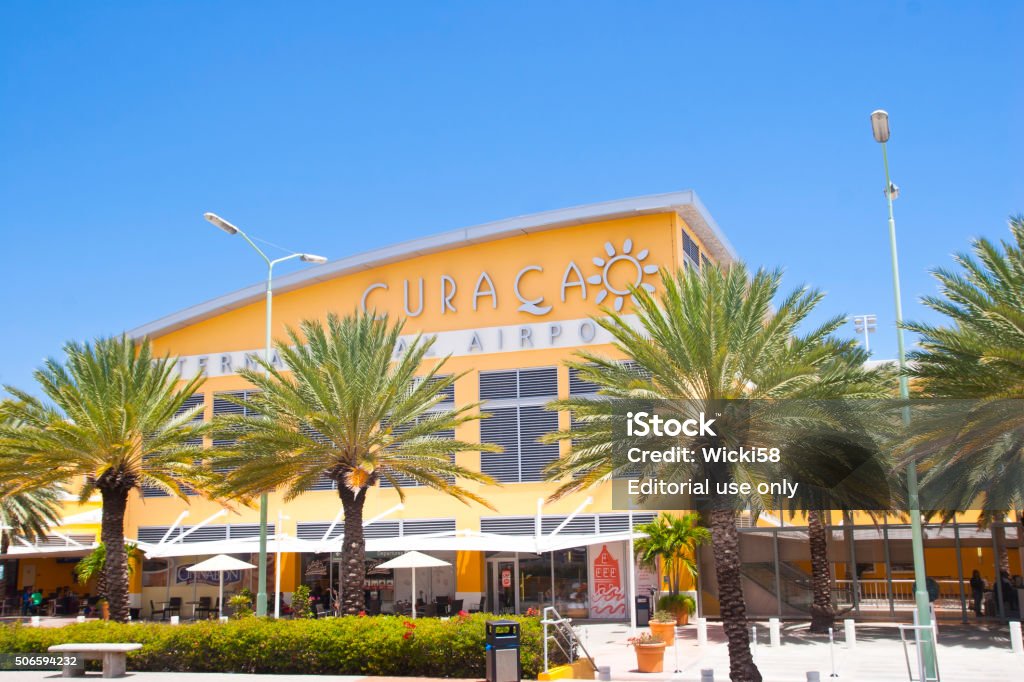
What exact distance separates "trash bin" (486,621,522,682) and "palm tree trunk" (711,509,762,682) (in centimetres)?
395

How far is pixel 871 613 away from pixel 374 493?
58.8 ft

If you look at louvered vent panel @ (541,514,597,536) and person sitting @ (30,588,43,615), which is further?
person sitting @ (30,588,43,615)

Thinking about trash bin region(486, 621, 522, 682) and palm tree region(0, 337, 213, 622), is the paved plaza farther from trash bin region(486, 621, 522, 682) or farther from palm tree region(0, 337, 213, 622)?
palm tree region(0, 337, 213, 622)

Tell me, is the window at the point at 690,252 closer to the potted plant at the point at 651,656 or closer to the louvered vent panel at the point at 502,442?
the louvered vent panel at the point at 502,442

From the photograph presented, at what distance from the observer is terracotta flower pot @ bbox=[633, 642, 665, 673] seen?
805 inches

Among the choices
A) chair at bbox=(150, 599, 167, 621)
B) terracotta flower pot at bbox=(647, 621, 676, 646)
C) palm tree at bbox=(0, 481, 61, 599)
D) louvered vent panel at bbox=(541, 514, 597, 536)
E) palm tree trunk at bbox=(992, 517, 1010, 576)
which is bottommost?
chair at bbox=(150, 599, 167, 621)

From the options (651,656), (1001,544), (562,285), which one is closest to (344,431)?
(651,656)

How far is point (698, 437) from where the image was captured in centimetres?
1950

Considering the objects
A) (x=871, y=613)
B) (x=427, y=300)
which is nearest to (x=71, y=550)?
(x=427, y=300)

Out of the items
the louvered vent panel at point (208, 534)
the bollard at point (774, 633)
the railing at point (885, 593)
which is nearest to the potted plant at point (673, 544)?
the bollard at point (774, 633)

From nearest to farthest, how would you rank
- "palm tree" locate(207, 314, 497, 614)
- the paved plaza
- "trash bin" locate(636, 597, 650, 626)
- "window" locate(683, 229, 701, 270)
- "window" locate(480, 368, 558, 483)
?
1. the paved plaza
2. "palm tree" locate(207, 314, 497, 614)
3. "trash bin" locate(636, 597, 650, 626)
4. "window" locate(480, 368, 558, 483)
5. "window" locate(683, 229, 701, 270)

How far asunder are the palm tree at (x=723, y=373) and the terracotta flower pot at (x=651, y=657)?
222 centimetres

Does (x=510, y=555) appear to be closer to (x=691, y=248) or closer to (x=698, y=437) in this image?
(x=691, y=248)

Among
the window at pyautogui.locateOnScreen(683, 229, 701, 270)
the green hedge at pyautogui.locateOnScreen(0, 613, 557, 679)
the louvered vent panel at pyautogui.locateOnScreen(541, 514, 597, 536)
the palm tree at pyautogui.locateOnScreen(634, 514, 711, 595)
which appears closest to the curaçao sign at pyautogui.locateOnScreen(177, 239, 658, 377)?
the window at pyautogui.locateOnScreen(683, 229, 701, 270)
